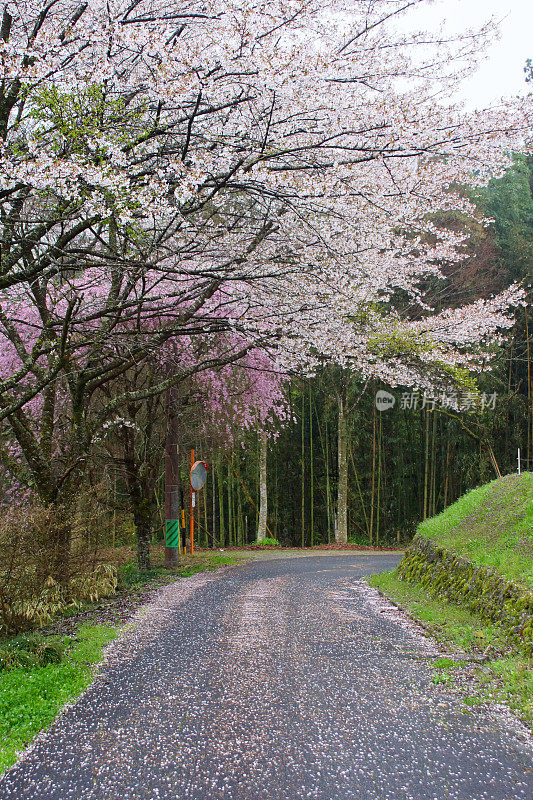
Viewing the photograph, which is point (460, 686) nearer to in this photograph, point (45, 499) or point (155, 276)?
point (45, 499)

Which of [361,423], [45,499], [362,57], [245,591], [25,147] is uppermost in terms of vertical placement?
[362,57]

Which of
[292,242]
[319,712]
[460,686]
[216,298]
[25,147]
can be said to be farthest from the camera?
[216,298]

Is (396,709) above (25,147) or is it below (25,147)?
below

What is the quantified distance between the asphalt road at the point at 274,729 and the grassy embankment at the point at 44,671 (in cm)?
11

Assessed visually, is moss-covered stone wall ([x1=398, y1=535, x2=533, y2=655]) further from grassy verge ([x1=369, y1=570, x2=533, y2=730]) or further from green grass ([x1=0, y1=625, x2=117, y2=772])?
green grass ([x1=0, y1=625, x2=117, y2=772])

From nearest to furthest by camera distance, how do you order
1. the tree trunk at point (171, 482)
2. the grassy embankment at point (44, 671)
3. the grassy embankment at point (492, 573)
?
the grassy embankment at point (44, 671) < the grassy embankment at point (492, 573) < the tree trunk at point (171, 482)

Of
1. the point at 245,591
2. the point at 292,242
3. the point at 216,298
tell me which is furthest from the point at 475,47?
the point at 245,591

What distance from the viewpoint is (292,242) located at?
6809 mm

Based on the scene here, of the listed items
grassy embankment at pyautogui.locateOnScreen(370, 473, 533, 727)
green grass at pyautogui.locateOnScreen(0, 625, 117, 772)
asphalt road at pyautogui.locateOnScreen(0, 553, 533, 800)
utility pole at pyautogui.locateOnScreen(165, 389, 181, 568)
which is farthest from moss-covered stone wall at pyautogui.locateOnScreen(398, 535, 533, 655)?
utility pole at pyautogui.locateOnScreen(165, 389, 181, 568)

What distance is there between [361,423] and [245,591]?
1042 cm

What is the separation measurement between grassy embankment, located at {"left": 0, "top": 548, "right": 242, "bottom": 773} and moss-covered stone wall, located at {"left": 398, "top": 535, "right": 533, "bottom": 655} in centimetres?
318

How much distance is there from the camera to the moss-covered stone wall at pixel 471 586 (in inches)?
177

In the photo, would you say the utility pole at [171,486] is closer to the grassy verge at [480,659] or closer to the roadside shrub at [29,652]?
the grassy verge at [480,659]

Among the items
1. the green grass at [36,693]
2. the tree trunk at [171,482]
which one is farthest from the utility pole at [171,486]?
the green grass at [36,693]
